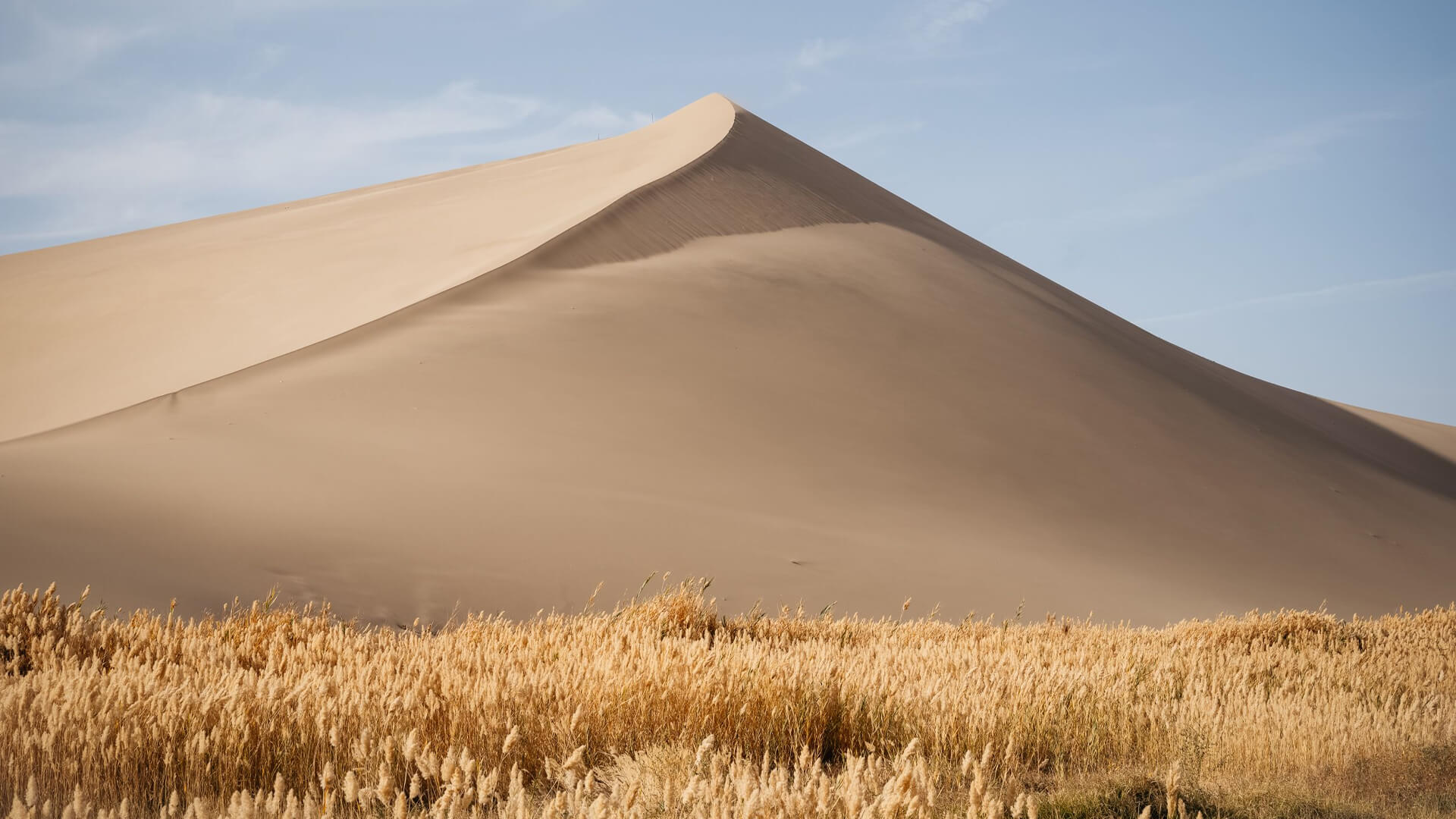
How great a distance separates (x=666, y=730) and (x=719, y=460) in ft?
34.1

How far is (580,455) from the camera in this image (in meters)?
13.4

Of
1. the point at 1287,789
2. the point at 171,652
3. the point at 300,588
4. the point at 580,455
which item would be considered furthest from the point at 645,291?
the point at 1287,789

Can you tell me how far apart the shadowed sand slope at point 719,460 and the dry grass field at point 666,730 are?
4.87m

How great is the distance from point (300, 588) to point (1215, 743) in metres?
7.69

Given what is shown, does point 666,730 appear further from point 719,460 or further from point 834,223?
point 834,223

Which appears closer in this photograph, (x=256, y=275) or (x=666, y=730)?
(x=666, y=730)

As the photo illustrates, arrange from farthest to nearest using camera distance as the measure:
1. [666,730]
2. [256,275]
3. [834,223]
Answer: [834,223]
[256,275]
[666,730]

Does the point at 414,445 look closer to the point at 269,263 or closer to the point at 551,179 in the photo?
the point at 269,263

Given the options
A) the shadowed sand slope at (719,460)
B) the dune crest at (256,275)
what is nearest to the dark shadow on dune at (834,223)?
the shadowed sand slope at (719,460)

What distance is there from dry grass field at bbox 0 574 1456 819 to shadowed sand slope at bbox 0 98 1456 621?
4870 millimetres

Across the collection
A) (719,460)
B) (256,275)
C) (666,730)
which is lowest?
(666,730)

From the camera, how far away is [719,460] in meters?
14.3

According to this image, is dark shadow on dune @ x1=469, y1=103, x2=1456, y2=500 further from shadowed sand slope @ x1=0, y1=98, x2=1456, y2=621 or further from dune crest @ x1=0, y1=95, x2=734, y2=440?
dune crest @ x1=0, y1=95, x2=734, y2=440

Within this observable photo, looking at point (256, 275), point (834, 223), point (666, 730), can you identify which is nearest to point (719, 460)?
point (666, 730)
